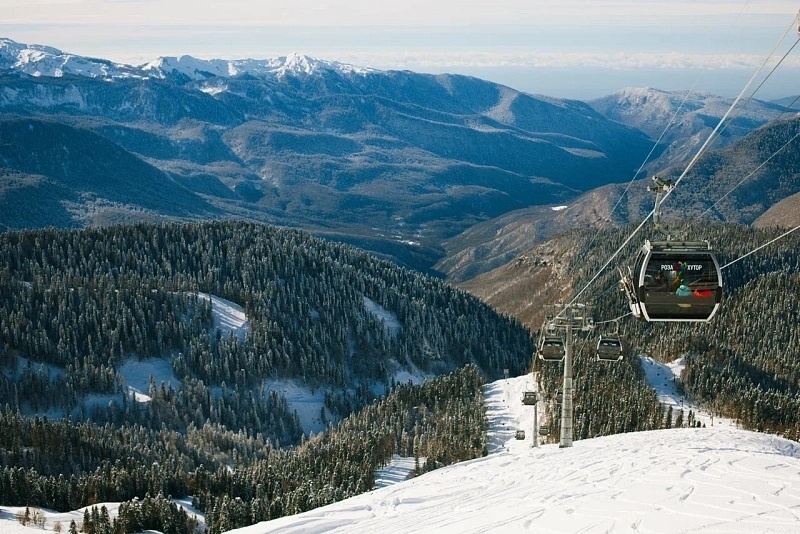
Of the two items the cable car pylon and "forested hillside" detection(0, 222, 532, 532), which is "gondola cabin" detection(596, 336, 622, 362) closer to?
the cable car pylon

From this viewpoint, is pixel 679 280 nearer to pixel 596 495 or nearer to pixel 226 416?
pixel 596 495

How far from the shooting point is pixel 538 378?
443 ft

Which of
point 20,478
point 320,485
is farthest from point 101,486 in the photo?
point 320,485

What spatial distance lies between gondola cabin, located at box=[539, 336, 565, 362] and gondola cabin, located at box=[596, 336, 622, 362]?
9.49 feet

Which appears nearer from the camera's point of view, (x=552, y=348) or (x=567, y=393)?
(x=567, y=393)

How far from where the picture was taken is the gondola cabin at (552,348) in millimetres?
67875

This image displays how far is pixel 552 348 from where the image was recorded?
223 feet

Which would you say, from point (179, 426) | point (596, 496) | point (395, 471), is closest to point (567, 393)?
point (596, 496)

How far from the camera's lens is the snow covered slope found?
41000mm

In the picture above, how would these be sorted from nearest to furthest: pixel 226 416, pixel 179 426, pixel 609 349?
pixel 609 349 < pixel 179 426 < pixel 226 416

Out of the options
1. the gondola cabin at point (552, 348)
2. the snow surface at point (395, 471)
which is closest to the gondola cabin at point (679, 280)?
the gondola cabin at point (552, 348)

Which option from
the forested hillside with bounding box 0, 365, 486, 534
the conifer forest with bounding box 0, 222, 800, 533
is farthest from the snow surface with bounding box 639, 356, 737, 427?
the forested hillside with bounding box 0, 365, 486, 534

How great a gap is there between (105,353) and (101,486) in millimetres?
92890

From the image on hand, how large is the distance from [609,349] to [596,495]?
2287cm
